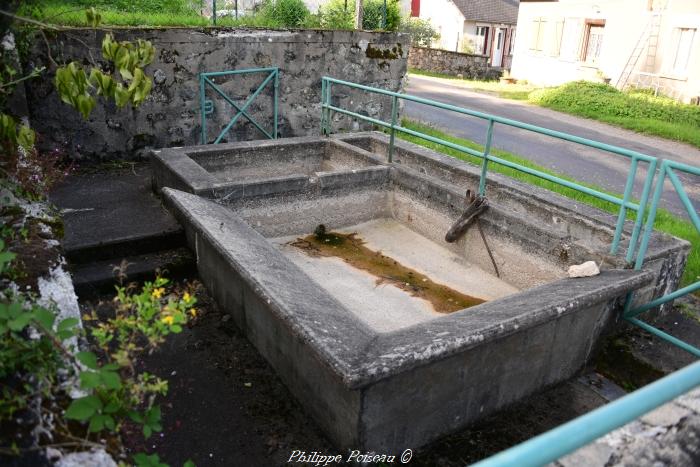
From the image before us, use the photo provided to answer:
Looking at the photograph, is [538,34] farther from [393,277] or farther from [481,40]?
[393,277]

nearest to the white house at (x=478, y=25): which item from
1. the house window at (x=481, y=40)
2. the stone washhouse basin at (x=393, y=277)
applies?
the house window at (x=481, y=40)

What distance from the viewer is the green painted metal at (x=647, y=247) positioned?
3.64 m

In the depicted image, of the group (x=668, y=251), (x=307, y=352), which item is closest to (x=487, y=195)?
(x=668, y=251)

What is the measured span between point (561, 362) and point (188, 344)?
2.53 meters

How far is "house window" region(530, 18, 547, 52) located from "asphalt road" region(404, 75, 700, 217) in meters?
6.39

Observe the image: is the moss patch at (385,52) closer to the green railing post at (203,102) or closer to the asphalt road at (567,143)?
the asphalt road at (567,143)

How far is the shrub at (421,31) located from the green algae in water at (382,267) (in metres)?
27.4

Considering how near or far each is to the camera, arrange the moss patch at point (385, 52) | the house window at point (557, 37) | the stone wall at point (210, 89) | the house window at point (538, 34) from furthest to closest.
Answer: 1. the house window at point (538, 34)
2. the house window at point (557, 37)
3. the moss patch at point (385, 52)
4. the stone wall at point (210, 89)

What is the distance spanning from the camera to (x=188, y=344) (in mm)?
4141

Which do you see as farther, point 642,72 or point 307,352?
point 642,72

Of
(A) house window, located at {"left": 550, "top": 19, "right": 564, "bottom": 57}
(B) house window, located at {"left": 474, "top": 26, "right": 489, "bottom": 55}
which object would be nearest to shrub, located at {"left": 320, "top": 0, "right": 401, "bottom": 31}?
(A) house window, located at {"left": 550, "top": 19, "right": 564, "bottom": 57}

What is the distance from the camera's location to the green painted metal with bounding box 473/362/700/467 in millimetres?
1037

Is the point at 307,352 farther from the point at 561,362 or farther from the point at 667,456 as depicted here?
the point at 667,456

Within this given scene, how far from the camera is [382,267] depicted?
5.29m
